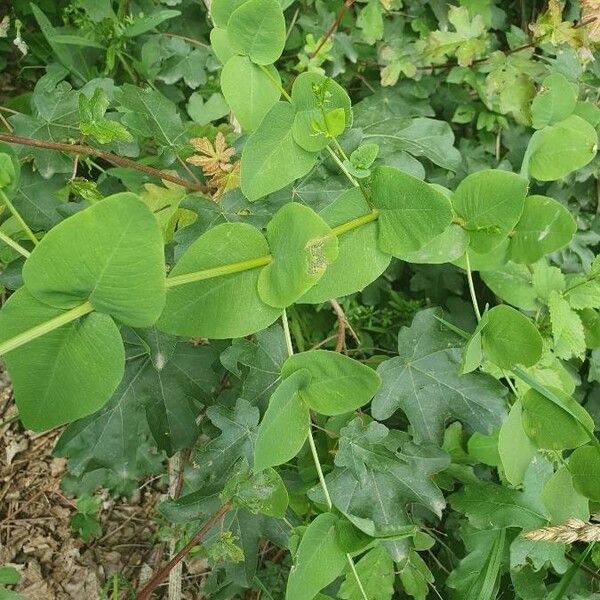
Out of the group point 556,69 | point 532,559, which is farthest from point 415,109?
point 532,559

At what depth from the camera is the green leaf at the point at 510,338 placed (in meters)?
0.73

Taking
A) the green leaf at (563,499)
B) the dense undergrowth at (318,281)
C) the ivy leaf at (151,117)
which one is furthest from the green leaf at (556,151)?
the ivy leaf at (151,117)

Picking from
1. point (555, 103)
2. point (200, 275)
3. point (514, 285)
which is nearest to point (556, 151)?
point (555, 103)

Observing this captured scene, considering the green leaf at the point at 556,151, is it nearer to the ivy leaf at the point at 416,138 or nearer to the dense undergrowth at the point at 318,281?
the dense undergrowth at the point at 318,281

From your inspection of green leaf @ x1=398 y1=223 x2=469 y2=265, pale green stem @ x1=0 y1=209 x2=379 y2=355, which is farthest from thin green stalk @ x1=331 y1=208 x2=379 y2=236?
green leaf @ x1=398 y1=223 x2=469 y2=265

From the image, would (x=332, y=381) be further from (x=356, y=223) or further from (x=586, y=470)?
(x=586, y=470)

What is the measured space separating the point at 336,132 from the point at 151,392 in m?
0.60

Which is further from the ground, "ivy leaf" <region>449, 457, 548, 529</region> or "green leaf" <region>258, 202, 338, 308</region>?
"green leaf" <region>258, 202, 338, 308</region>

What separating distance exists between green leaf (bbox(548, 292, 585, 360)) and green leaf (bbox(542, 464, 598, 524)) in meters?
0.23

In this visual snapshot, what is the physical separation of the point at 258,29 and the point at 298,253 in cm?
29

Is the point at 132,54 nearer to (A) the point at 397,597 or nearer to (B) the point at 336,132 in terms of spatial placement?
(B) the point at 336,132

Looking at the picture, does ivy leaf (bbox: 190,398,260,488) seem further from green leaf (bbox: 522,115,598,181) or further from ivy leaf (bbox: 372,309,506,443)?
green leaf (bbox: 522,115,598,181)

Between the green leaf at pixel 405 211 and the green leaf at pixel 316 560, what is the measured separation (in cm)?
32

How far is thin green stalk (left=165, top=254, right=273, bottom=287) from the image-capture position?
59 cm
